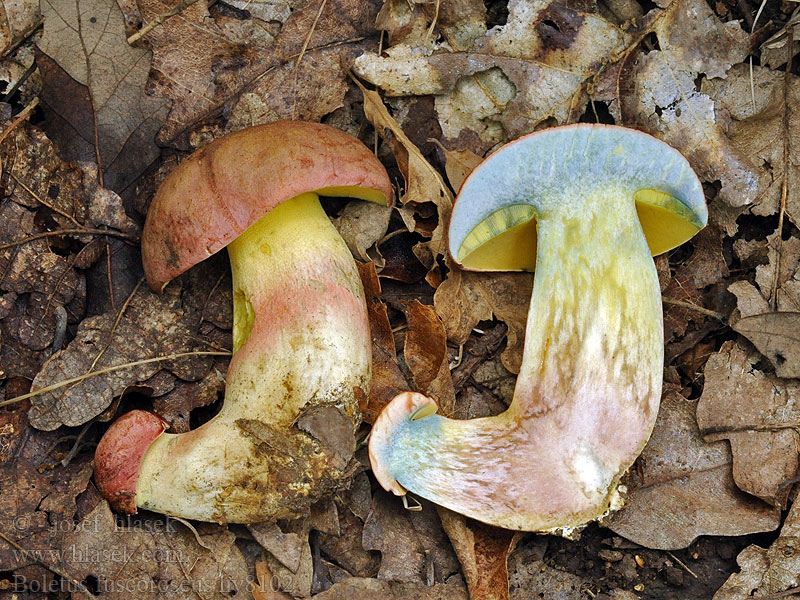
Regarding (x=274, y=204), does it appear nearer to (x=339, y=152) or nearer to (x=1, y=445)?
(x=339, y=152)

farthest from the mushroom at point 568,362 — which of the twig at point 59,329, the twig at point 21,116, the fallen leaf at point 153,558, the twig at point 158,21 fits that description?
the twig at point 21,116

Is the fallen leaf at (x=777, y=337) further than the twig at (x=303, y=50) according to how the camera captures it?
No

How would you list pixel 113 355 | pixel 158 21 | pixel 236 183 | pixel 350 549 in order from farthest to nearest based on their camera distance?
pixel 158 21 < pixel 113 355 < pixel 350 549 < pixel 236 183

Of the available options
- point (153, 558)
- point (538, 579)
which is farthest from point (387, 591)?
point (153, 558)

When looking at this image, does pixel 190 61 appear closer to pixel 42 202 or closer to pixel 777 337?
pixel 42 202

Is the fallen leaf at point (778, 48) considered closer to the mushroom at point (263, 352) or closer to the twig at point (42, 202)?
the mushroom at point (263, 352)

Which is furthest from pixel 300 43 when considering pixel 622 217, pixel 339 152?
pixel 622 217
